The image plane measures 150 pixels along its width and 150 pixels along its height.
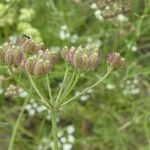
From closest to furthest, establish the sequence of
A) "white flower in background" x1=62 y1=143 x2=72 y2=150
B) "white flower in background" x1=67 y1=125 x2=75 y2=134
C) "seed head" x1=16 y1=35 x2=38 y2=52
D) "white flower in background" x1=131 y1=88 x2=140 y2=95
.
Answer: "seed head" x1=16 y1=35 x2=38 y2=52 → "white flower in background" x1=62 y1=143 x2=72 y2=150 → "white flower in background" x1=67 y1=125 x2=75 y2=134 → "white flower in background" x1=131 y1=88 x2=140 y2=95

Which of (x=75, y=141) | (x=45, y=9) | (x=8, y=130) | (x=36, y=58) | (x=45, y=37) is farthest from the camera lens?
(x=45, y=9)

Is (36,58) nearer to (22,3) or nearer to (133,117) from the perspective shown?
(133,117)

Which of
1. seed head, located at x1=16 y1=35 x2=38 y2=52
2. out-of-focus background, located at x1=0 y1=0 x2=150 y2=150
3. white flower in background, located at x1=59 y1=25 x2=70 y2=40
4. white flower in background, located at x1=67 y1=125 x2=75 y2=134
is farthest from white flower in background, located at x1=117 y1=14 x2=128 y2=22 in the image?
seed head, located at x1=16 y1=35 x2=38 y2=52

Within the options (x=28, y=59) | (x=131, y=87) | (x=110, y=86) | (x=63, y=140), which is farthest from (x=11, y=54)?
(x=131, y=87)

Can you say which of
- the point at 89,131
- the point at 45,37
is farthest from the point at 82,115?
the point at 45,37

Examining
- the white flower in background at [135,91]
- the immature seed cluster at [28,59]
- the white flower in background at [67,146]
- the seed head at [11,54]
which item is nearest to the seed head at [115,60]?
the immature seed cluster at [28,59]

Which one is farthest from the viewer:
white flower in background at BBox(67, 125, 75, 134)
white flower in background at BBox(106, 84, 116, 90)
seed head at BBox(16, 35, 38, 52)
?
white flower in background at BBox(106, 84, 116, 90)

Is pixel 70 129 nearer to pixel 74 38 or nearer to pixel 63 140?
pixel 63 140

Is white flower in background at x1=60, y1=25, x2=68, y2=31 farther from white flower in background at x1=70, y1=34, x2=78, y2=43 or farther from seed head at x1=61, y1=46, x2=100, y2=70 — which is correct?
seed head at x1=61, y1=46, x2=100, y2=70

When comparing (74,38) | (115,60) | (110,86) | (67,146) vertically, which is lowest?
(67,146)
